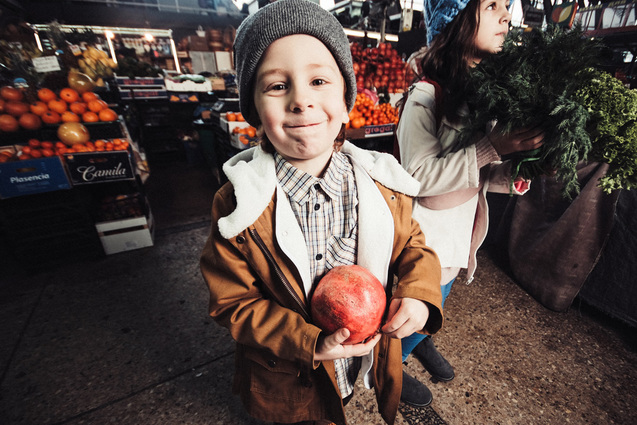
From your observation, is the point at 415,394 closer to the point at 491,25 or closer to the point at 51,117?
the point at 491,25

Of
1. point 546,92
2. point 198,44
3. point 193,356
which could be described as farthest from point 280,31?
point 198,44

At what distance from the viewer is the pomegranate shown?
2.86ft

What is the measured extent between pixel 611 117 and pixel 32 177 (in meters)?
4.09

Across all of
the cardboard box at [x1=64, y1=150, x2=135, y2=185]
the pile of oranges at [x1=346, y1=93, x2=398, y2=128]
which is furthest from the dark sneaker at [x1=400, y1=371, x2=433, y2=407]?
the cardboard box at [x1=64, y1=150, x2=135, y2=185]

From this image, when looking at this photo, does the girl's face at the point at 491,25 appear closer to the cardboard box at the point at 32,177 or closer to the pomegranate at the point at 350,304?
the pomegranate at the point at 350,304

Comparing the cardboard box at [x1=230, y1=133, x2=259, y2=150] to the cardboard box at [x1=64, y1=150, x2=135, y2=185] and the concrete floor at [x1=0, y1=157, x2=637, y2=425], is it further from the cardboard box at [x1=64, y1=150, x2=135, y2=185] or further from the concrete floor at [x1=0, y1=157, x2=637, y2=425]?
the concrete floor at [x1=0, y1=157, x2=637, y2=425]

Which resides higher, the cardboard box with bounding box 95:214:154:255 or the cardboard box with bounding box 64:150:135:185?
the cardboard box with bounding box 64:150:135:185

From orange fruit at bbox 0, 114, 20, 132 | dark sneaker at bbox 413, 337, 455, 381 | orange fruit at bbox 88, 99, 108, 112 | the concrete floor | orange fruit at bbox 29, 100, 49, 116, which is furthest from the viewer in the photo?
orange fruit at bbox 88, 99, 108, 112

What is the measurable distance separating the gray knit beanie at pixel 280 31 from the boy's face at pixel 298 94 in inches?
0.8

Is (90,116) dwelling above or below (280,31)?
below

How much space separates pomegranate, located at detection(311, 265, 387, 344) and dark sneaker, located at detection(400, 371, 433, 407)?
4.01 feet

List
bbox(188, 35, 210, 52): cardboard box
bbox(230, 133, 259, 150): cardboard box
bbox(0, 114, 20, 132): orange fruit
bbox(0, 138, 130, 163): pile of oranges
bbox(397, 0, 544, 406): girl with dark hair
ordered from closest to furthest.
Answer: bbox(397, 0, 544, 406): girl with dark hair < bbox(0, 138, 130, 163): pile of oranges < bbox(0, 114, 20, 132): orange fruit < bbox(230, 133, 259, 150): cardboard box < bbox(188, 35, 210, 52): cardboard box

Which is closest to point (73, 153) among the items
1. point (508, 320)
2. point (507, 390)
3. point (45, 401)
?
point (45, 401)

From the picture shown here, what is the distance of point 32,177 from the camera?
2602mm
